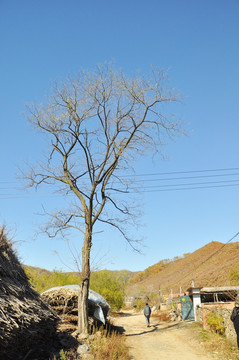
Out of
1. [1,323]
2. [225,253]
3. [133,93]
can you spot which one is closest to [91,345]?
[1,323]

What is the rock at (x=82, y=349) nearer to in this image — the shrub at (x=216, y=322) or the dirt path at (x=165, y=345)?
the dirt path at (x=165, y=345)

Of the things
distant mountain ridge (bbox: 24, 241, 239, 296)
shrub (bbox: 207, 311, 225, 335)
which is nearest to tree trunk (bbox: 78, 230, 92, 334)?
distant mountain ridge (bbox: 24, 241, 239, 296)

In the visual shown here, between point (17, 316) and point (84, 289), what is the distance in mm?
6875

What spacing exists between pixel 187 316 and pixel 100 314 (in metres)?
10.1

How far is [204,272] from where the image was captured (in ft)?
181

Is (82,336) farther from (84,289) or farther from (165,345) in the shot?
(165,345)

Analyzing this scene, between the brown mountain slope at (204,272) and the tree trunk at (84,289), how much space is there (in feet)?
88.2

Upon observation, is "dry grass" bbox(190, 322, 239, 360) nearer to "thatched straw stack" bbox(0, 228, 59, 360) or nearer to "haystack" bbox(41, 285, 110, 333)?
"haystack" bbox(41, 285, 110, 333)

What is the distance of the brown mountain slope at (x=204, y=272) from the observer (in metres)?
46.7

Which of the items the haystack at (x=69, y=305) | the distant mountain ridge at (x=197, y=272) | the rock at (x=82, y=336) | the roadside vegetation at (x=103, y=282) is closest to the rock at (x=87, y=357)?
the rock at (x=82, y=336)

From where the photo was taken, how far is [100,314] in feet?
49.8

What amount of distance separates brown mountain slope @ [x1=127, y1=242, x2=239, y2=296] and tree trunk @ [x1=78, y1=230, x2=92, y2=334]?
88.2 feet

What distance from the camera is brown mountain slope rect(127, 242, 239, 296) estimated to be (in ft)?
153

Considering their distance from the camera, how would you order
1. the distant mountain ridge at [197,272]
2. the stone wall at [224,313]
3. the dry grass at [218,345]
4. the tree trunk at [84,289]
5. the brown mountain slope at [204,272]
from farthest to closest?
1. the brown mountain slope at [204,272]
2. the distant mountain ridge at [197,272]
3. the tree trunk at [84,289]
4. the stone wall at [224,313]
5. the dry grass at [218,345]
